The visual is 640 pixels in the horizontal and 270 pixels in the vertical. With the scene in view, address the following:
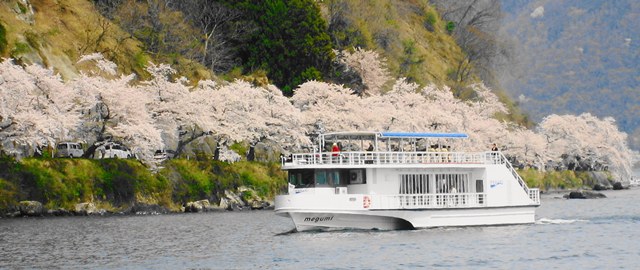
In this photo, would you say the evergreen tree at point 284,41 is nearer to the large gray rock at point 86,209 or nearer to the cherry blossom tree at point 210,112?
the cherry blossom tree at point 210,112

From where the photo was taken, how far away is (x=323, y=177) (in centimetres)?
5212

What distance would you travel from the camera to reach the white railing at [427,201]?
171 ft

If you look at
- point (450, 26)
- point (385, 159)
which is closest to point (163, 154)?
point (385, 159)

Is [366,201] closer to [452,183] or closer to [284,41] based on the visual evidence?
[452,183]

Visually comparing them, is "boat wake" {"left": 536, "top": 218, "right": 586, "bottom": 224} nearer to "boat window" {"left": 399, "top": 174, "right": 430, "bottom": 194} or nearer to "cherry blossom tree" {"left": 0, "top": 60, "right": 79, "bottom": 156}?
"boat window" {"left": 399, "top": 174, "right": 430, "bottom": 194}

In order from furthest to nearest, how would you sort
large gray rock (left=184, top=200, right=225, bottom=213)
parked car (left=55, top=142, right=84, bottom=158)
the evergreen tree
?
the evergreen tree, parked car (left=55, top=142, right=84, bottom=158), large gray rock (left=184, top=200, right=225, bottom=213)

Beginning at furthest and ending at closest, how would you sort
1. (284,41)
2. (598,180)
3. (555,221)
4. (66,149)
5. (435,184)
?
(598,180) < (284,41) < (66,149) < (555,221) < (435,184)

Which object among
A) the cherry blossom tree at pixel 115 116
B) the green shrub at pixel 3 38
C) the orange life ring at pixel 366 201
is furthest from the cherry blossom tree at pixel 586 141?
the orange life ring at pixel 366 201

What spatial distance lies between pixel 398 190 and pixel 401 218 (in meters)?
1.59

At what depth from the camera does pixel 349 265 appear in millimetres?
40812

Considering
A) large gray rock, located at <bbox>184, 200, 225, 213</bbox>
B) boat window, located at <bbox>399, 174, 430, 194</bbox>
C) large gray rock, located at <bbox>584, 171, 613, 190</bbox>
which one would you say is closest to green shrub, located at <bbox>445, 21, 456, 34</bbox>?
large gray rock, located at <bbox>584, 171, 613, 190</bbox>

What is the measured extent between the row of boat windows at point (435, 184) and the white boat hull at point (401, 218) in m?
1.58

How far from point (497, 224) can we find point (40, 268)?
81.7ft

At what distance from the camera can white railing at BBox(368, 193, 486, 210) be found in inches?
2055
